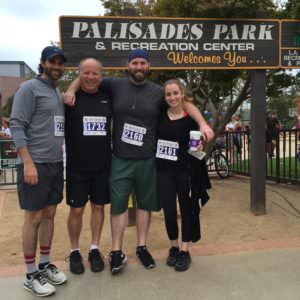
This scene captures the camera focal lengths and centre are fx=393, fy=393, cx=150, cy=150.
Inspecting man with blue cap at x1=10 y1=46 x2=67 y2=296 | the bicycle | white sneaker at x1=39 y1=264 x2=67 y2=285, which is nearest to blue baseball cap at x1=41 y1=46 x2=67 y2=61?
man with blue cap at x1=10 y1=46 x2=67 y2=296

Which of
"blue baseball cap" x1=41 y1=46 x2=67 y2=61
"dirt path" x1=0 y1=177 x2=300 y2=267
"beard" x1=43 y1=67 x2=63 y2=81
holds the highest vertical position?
"blue baseball cap" x1=41 y1=46 x2=67 y2=61

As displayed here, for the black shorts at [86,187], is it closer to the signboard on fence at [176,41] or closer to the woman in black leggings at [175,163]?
the woman in black leggings at [175,163]

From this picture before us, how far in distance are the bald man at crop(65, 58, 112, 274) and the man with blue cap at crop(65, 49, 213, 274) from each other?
91mm

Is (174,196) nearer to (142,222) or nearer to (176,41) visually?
(142,222)

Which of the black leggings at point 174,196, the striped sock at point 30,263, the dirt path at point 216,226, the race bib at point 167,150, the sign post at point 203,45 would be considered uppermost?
the sign post at point 203,45

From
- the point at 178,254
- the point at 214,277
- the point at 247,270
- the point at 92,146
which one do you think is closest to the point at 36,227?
the point at 92,146

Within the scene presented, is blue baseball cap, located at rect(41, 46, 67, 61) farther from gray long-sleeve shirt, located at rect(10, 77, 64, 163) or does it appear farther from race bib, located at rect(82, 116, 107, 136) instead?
race bib, located at rect(82, 116, 107, 136)

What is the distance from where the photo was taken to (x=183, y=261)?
3783mm

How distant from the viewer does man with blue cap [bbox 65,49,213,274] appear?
3.69 metres

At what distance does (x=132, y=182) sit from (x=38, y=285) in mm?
1244

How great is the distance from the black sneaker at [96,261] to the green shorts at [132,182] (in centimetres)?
44

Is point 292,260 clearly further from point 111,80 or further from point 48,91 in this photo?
point 48,91

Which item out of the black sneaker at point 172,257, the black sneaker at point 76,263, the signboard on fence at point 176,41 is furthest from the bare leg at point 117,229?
the signboard on fence at point 176,41

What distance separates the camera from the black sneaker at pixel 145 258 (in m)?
3.82
